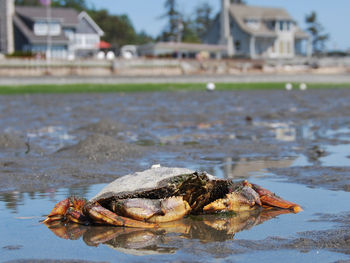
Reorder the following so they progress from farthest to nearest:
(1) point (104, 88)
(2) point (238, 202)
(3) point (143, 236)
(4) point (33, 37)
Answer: (4) point (33, 37), (1) point (104, 88), (2) point (238, 202), (3) point (143, 236)

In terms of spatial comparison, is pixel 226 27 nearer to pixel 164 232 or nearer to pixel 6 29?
pixel 6 29

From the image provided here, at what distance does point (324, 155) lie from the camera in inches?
397

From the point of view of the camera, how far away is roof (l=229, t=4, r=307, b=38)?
80.5 meters

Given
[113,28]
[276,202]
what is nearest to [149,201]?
[276,202]

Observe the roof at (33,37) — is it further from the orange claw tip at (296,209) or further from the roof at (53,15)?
the orange claw tip at (296,209)

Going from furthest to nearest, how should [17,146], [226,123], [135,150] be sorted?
1. [226,123]
2. [17,146]
3. [135,150]

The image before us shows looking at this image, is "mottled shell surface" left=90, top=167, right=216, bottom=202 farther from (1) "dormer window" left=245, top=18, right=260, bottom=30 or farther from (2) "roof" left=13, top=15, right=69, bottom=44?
(1) "dormer window" left=245, top=18, right=260, bottom=30

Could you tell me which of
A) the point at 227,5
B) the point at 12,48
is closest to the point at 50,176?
the point at 12,48

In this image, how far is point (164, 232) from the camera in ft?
16.8

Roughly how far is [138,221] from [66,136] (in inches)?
363

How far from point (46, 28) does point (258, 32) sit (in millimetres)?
29841

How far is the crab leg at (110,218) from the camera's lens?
5195 millimetres

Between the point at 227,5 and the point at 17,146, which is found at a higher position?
the point at 227,5

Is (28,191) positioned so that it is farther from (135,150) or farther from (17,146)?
(17,146)
